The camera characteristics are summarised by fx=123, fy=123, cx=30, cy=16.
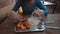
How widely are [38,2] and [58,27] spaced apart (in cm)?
69

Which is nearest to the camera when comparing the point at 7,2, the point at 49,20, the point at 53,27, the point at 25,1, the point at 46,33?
the point at 46,33

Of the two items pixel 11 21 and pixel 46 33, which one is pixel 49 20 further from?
pixel 11 21

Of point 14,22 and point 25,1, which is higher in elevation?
point 25,1

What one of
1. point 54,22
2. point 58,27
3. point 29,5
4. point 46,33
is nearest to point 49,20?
point 54,22

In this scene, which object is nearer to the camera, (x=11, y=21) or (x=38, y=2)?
(x=11, y=21)

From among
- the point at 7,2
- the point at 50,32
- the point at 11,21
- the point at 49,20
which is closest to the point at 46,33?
the point at 50,32

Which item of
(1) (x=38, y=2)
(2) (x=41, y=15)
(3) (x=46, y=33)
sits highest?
(1) (x=38, y=2)

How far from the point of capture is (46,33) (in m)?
1.00

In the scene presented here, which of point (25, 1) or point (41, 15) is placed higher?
point (25, 1)

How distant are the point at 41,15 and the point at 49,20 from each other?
0.34 ft

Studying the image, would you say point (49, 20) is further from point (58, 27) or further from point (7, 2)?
point (7, 2)

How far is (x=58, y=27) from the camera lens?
3.58ft

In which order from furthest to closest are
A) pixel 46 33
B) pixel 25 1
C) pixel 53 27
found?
pixel 25 1
pixel 53 27
pixel 46 33

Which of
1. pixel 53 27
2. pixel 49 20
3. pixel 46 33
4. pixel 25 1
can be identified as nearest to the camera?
pixel 46 33
